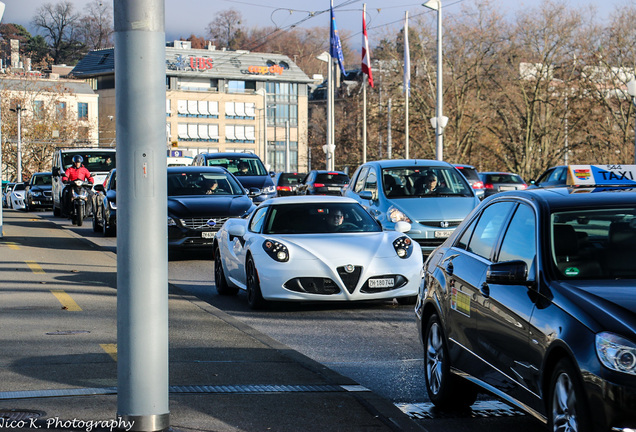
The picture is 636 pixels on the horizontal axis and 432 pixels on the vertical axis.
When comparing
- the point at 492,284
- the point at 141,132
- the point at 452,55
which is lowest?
the point at 492,284

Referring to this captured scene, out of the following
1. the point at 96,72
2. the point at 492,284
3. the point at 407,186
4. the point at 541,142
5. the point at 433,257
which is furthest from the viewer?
the point at 96,72

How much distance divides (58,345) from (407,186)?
10.7m

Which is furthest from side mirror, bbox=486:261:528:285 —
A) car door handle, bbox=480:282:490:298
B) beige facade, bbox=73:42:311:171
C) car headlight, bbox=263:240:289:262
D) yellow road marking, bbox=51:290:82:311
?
beige facade, bbox=73:42:311:171

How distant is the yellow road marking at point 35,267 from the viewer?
1545cm

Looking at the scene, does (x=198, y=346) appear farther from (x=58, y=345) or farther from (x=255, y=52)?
(x=255, y=52)

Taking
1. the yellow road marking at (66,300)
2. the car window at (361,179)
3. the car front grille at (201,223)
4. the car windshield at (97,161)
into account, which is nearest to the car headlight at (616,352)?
the yellow road marking at (66,300)

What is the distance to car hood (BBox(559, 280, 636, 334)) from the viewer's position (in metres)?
4.42

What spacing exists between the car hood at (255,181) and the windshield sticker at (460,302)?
21.3 m

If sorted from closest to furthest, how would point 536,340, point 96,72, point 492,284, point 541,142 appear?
1. point 536,340
2. point 492,284
3. point 541,142
4. point 96,72

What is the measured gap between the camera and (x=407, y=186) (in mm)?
18203

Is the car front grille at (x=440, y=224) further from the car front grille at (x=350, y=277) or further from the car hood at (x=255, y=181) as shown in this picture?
the car hood at (x=255, y=181)

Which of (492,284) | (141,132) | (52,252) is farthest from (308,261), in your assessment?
(52,252)

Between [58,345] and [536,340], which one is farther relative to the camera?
[58,345]

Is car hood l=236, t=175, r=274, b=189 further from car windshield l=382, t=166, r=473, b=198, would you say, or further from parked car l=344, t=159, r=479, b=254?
car windshield l=382, t=166, r=473, b=198
